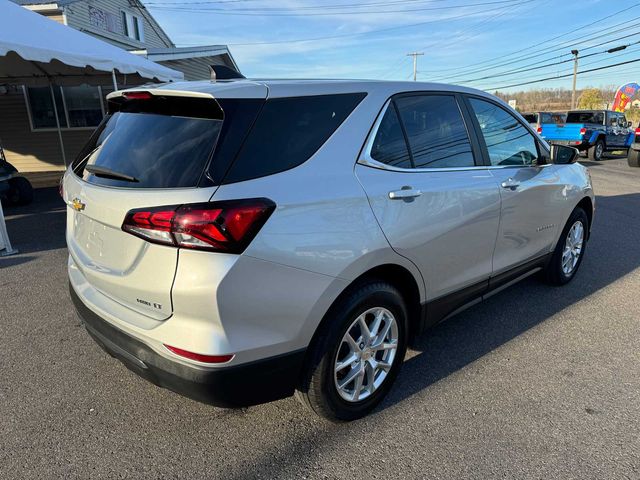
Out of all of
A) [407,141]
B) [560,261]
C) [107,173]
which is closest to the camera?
[107,173]

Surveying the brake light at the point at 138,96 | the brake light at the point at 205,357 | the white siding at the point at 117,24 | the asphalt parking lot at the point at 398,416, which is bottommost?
the asphalt parking lot at the point at 398,416

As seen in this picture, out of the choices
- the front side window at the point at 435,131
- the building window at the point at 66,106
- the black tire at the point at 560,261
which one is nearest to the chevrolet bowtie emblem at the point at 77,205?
the front side window at the point at 435,131

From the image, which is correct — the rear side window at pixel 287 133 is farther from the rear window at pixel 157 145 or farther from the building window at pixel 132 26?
the building window at pixel 132 26

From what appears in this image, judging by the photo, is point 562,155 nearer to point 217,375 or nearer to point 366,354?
point 366,354

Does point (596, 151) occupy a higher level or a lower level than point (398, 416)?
lower

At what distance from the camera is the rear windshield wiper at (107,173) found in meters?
2.19

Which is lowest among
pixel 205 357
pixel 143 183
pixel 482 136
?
pixel 205 357

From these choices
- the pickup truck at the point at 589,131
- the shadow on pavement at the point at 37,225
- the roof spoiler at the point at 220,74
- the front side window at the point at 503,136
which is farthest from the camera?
the pickup truck at the point at 589,131

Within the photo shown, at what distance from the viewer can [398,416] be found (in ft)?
8.68

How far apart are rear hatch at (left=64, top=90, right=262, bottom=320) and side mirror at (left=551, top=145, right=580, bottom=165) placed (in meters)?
3.02

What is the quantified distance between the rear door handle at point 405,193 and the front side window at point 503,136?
1.07 metres

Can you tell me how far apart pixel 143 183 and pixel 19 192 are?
856 cm

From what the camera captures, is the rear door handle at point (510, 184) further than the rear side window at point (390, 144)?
Yes

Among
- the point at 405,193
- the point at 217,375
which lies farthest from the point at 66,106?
the point at 217,375
